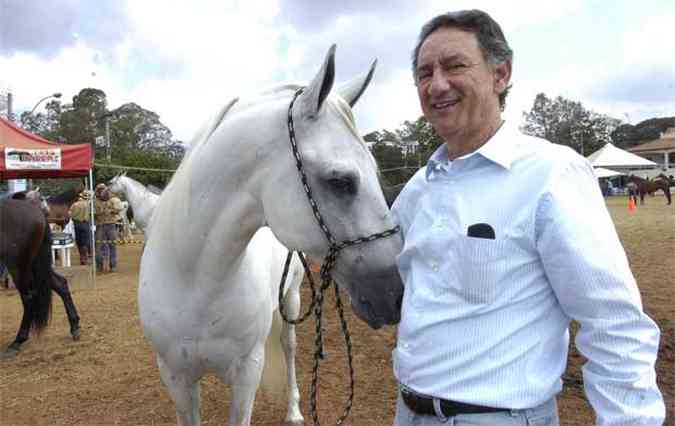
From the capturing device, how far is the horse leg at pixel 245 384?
7.54 feet

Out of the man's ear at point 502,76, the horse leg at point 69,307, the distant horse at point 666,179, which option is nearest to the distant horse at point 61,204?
the horse leg at point 69,307

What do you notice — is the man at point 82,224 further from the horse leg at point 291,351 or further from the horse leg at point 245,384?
the horse leg at point 245,384

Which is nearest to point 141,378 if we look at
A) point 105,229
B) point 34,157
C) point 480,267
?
point 480,267

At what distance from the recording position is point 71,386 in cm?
443

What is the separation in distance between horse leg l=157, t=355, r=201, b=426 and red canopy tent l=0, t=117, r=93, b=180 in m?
6.32

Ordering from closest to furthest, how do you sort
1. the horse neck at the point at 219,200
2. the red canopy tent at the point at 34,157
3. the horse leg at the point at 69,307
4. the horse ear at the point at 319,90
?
the horse ear at the point at 319,90 → the horse neck at the point at 219,200 → the horse leg at the point at 69,307 → the red canopy tent at the point at 34,157

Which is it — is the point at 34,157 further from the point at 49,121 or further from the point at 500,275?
the point at 49,121

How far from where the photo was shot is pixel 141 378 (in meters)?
4.49

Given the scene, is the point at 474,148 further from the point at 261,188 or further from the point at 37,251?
the point at 37,251

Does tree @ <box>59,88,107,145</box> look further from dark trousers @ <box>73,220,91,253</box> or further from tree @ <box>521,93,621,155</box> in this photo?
tree @ <box>521,93,621,155</box>

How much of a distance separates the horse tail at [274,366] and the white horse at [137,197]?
337 inches

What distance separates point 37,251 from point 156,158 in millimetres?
31013

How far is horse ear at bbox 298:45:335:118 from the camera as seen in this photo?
4.73ft

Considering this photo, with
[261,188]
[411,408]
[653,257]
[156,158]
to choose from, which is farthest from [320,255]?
[156,158]
